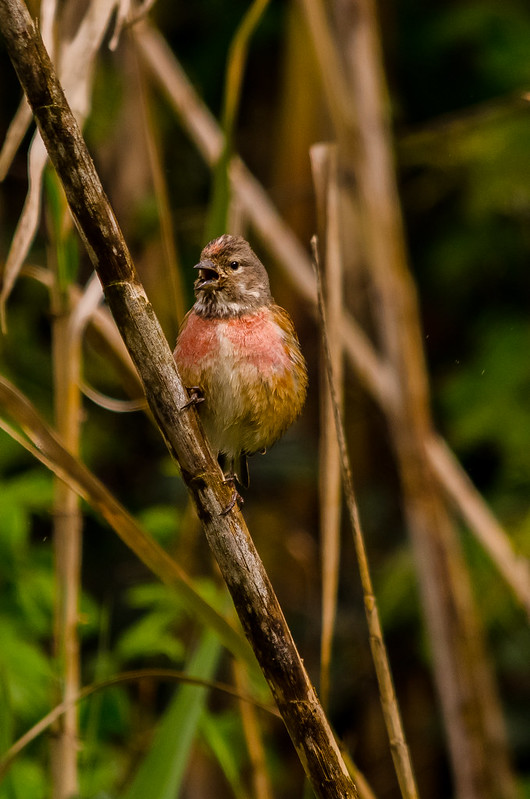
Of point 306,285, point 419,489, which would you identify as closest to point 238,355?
point 306,285

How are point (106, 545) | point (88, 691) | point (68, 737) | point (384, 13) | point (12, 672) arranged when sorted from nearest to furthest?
1. point (88, 691)
2. point (68, 737)
3. point (12, 672)
4. point (106, 545)
5. point (384, 13)

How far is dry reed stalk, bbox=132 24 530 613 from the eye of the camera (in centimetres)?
305

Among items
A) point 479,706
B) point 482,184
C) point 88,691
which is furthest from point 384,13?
point 88,691

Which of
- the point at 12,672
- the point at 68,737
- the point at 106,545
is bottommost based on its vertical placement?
the point at 68,737

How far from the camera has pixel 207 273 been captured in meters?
1.62

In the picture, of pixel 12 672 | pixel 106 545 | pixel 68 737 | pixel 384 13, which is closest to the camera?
pixel 68 737

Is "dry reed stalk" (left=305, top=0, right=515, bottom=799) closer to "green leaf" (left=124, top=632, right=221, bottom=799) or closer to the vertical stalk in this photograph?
the vertical stalk

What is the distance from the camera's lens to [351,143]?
363cm

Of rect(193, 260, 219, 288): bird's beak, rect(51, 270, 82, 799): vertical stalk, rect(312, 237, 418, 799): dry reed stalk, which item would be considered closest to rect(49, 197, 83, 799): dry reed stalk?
rect(51, 270, 82, 799): vertical stalk

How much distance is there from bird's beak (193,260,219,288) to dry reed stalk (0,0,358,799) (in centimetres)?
38

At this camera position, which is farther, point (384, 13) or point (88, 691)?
point (384, 13)

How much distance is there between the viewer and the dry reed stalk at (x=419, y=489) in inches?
142

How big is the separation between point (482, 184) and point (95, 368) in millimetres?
2457

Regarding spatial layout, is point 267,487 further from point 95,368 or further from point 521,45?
point 521,45
